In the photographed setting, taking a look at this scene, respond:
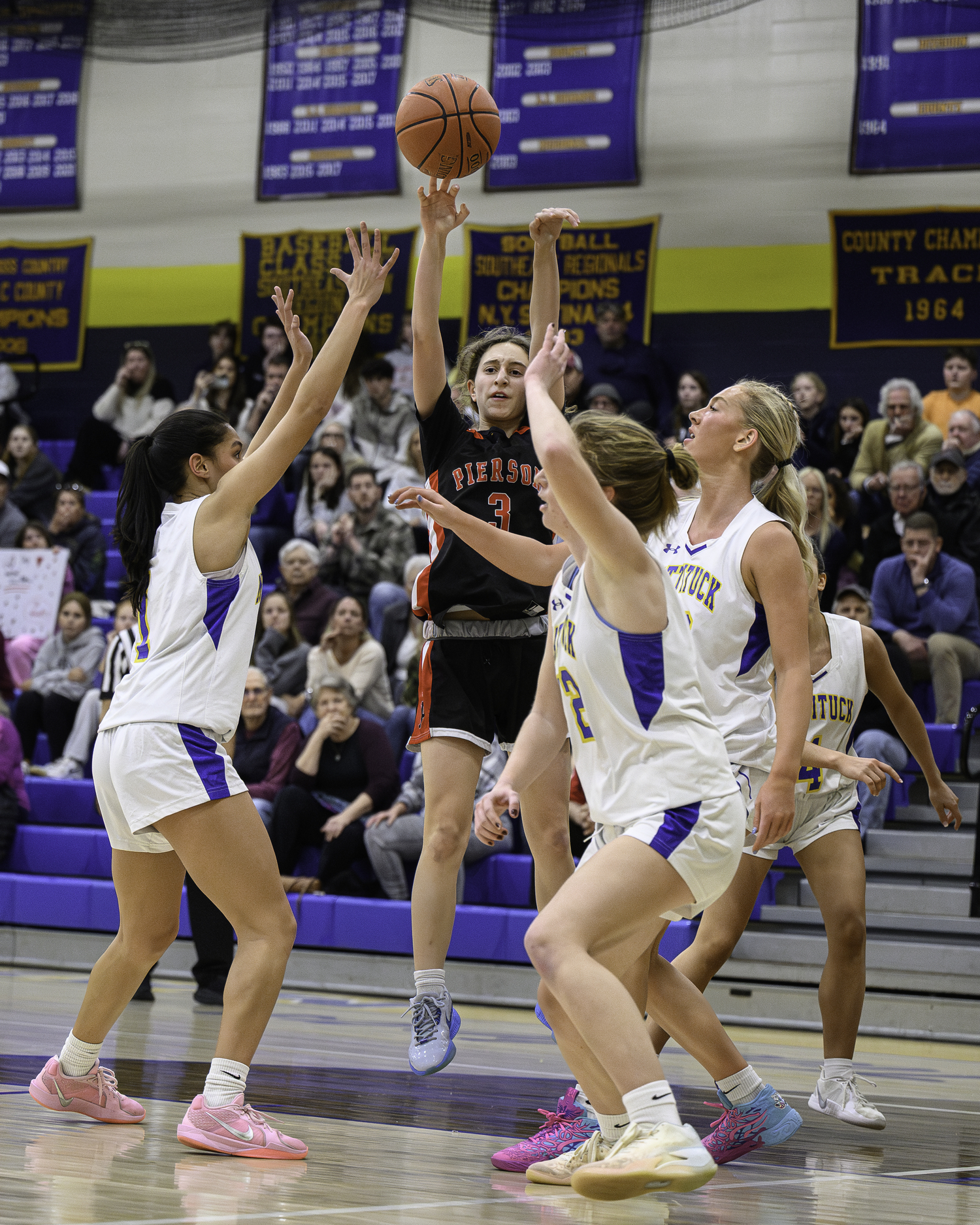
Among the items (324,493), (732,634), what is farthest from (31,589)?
(732,634)

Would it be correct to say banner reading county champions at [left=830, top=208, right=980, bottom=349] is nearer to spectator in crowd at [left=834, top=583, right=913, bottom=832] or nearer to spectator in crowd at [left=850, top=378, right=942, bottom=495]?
spectator in crowd at [left=850, top=378, right=942, bottom=495]

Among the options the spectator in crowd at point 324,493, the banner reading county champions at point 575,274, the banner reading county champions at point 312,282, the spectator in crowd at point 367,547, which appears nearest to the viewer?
the spectator in crowd at point 367,547

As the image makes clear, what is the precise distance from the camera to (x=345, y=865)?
28.6 ft

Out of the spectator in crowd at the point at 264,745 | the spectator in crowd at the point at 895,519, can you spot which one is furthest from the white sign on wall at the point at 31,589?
the spectator in crowd at the point at 895,519

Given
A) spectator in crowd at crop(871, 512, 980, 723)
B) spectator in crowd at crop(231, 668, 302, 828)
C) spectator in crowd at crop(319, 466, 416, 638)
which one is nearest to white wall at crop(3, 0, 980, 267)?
spectator in crowd at crop(319, 466, 416, 638)

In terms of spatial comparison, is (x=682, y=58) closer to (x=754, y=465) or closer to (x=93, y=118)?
(x=93, y=118)

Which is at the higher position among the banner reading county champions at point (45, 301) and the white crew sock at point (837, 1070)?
the banner reading county champions at point (45, 301)

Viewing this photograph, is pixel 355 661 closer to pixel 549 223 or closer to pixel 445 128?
pixel 445 128

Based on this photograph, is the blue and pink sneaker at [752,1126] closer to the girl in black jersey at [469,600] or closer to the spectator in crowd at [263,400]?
the girl in black jersey at [469,600]

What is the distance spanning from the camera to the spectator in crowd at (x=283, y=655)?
10109mm

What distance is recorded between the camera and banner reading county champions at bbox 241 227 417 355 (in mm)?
13992

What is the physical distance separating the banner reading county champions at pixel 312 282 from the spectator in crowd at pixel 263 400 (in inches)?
26.9

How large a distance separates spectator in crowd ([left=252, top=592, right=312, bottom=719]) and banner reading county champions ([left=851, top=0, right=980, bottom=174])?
6024 mm

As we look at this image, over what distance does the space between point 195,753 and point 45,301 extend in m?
12.8
